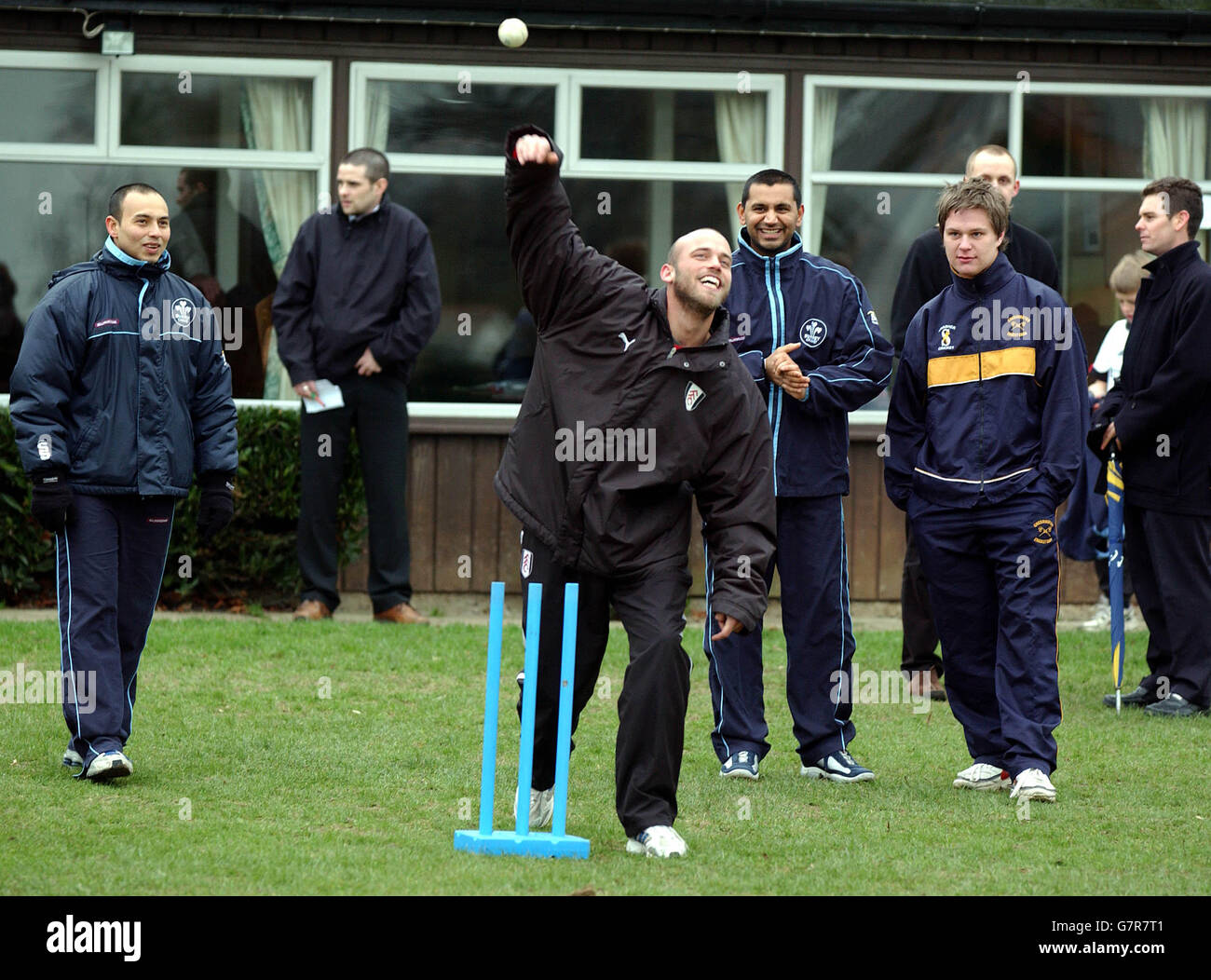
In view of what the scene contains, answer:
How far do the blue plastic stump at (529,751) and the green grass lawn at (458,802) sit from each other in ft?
0.27

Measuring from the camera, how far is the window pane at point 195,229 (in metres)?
11.5

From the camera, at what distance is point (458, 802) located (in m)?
6.16

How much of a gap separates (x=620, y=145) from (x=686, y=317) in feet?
20.8

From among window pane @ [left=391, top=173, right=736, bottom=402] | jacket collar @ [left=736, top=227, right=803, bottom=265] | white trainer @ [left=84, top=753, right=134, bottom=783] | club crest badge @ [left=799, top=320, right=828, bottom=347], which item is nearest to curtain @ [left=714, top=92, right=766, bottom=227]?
window pane @ [left=391, top=173, right=736, bottom=402]

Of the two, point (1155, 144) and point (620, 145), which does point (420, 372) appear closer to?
point (620, 145)

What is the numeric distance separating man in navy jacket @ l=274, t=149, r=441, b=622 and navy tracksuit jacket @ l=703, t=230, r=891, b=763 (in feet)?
12.7

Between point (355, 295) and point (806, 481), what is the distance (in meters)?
4.36

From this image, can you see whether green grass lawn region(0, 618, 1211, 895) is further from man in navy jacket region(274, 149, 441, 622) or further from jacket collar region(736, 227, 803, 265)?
jacket collar region(736, 227, 803, 265)

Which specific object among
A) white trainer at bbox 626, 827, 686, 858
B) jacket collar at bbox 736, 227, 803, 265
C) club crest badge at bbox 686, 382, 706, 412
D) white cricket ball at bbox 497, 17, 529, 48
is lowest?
white trainer at bbox 626, 827, 686, 858

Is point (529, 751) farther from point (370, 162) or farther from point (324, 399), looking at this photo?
point (370, 162)

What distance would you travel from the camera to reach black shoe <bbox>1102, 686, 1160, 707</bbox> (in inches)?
337

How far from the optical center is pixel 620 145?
1173cm

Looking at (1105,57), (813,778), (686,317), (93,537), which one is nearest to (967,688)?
(813,778)

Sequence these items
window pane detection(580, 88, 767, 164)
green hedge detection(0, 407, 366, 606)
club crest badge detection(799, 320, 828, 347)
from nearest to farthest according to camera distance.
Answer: club crest badge detection(799, 320, 828, 347) < green hedge detection(0, 407, 366, 606) < window pane detection(580, 88, 767, 164)
